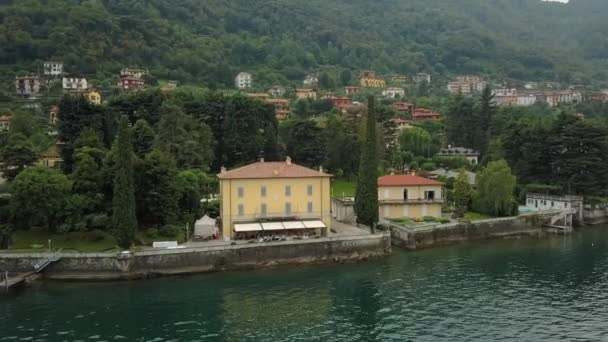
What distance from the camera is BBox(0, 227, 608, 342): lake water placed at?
31.4 meters

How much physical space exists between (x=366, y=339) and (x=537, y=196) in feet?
145

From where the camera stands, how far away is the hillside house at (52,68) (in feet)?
394

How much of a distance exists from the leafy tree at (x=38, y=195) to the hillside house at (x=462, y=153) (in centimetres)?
6147

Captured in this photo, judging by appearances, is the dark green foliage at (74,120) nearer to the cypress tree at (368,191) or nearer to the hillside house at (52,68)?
the cypress tree at (368,191)

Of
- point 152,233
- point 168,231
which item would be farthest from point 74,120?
point 168,231

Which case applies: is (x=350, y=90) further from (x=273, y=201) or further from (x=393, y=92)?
(x=273, y=201)

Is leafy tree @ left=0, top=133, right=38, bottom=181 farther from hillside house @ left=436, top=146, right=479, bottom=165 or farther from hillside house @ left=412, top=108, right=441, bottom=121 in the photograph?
hillside house @ left=412, top=108, right=441, bottom=121

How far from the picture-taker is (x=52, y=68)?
397ft

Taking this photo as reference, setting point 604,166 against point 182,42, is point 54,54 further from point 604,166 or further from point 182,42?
point 604,166

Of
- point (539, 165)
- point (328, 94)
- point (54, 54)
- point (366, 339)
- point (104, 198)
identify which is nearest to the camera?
point (366, 339)

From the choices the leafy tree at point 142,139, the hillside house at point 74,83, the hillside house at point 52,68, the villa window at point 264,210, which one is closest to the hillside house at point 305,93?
the hillside house at point 74,83

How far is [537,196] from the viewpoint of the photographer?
67875mm

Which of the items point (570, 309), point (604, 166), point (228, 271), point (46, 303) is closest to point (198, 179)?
point (228, 271)

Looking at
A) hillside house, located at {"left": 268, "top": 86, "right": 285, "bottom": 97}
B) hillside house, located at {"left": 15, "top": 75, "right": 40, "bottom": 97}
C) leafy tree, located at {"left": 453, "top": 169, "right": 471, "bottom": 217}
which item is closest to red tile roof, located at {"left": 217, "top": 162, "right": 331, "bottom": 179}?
leafy tree, located at {"left": 453, "top": 169, "right": 471, "bottom": 217}
